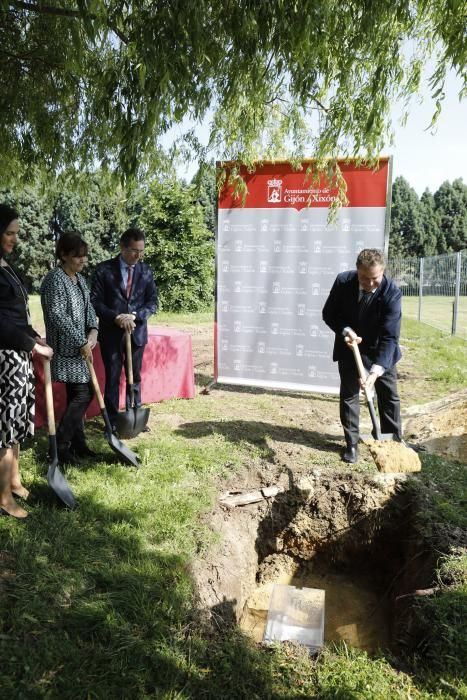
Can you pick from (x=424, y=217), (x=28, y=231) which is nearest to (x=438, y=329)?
(x=28, y=231)

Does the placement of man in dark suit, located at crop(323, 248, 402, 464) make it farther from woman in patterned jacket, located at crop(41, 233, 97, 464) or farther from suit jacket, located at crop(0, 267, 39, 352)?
suit jacket, located at crop(0, 267, 39, 352)

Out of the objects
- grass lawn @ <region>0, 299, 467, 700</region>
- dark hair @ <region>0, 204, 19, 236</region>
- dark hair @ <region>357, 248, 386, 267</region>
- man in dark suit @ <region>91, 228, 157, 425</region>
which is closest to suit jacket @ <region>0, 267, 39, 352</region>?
dark hair @ <region>0, 204, 19, 236</region>

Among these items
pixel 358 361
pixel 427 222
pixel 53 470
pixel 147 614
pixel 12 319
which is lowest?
pixel 147 614

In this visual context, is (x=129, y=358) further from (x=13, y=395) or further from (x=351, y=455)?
(x=351, y=455)

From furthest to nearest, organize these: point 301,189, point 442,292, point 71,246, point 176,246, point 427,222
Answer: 1. point 427,222
2. point 176,246
3. point 442,292
4. point 301,189
5. point 71,246

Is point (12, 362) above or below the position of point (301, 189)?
below

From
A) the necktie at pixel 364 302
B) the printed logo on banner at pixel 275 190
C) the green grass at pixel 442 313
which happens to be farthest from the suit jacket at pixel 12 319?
the green grass at pixel 442 313

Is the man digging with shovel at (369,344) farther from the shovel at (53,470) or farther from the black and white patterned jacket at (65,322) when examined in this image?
the shovel at (53,470)

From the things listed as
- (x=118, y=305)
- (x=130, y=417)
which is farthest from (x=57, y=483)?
(x=118, y=305)

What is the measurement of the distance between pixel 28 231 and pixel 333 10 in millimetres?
27423

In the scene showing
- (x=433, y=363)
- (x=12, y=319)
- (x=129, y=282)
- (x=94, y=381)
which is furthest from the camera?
(x=433, y=363)

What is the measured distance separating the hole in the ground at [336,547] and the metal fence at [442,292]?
8.80 meters

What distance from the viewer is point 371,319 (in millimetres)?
4434

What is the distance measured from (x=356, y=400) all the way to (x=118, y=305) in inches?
95.4
